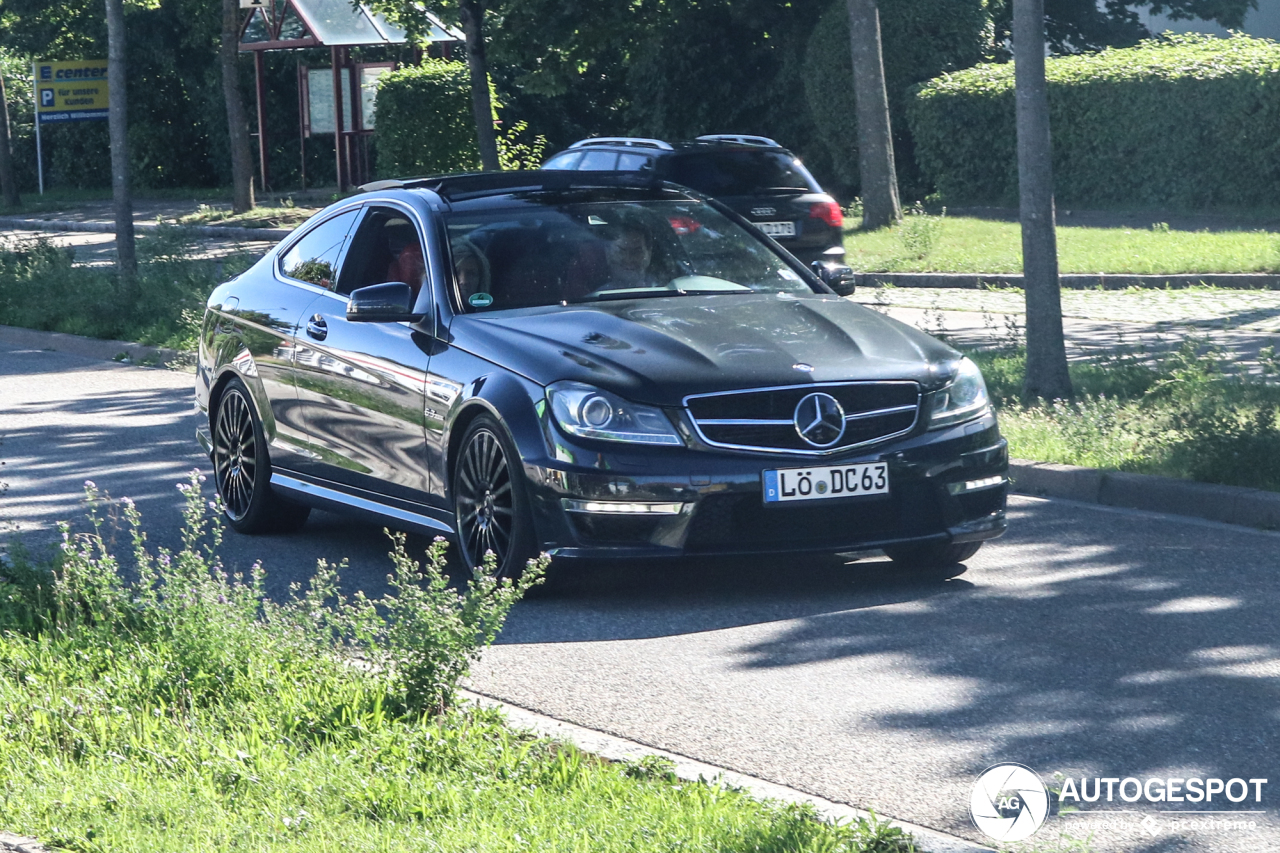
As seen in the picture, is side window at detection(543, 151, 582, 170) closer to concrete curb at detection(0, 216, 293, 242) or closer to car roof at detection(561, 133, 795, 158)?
car roof at detection(561, 133, 795, 158)

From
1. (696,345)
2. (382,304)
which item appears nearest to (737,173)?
(382,304)

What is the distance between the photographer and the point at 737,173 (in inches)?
735

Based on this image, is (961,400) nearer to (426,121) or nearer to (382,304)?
(382,304)

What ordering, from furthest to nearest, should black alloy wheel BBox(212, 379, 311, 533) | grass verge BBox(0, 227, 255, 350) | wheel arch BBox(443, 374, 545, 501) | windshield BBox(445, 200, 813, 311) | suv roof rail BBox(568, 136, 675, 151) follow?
suv roof rail BBox(568, 136, 675, 151)
grass verge BBox(0, 227, 255, 350)
black alloy wheel BBox(212, 379, 311, 533)
windshield BBox(445, 200, 813, 311)
wheel arch BBox(443, 374, 545, 501)

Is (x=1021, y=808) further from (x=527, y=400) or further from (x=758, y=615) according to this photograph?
(x=527, y=400)

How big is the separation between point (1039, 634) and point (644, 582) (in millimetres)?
1727

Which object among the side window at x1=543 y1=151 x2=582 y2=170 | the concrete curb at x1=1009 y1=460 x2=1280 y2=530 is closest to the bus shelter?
the side window at x1=543 y1=151 x2=582 y2=170

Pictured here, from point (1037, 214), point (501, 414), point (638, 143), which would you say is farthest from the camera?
point (638, 143)

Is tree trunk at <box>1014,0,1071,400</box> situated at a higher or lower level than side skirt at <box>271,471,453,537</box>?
higher

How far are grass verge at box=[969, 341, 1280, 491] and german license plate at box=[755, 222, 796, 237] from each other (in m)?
6.51

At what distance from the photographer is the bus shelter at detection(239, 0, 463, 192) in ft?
128

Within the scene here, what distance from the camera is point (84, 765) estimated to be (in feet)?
16.4

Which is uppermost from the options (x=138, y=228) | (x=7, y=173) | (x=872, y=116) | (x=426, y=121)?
(x=426, y=121)

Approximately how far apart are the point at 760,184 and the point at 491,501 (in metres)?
11.9
